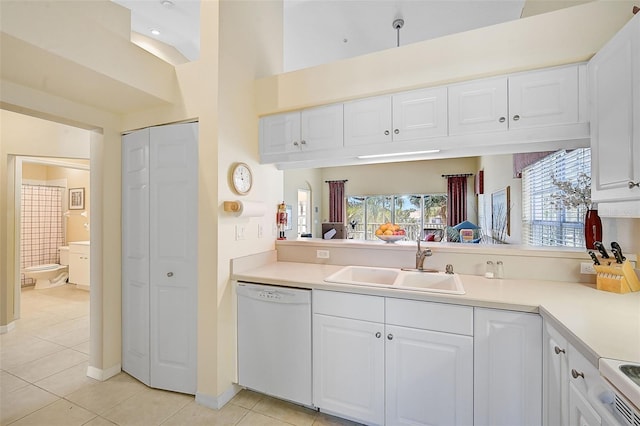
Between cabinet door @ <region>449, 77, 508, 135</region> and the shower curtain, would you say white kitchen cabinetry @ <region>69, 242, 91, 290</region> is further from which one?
cabinet door @ <region>449, 77, 508, 135</region>

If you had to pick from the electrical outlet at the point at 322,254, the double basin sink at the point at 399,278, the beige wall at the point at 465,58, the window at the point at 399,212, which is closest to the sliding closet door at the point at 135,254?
the beige wall at the point at 465,58

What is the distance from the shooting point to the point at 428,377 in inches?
61.4

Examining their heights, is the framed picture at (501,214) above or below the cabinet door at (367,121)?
below

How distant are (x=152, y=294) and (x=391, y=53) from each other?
2527mm

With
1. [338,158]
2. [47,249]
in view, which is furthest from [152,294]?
[47,249]

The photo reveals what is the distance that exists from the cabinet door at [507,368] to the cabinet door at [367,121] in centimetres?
127

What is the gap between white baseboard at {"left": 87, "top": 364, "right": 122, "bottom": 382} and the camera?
230cm

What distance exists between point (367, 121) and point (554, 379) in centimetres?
176

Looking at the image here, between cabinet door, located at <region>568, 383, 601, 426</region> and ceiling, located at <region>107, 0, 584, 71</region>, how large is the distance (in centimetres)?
285

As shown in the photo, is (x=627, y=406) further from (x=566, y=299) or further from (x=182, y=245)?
(x=182, y=245)

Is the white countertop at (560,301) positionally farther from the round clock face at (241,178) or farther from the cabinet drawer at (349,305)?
the round clock face at (241,178)

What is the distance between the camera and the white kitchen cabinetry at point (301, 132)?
2174 mm

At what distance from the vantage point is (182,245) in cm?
212

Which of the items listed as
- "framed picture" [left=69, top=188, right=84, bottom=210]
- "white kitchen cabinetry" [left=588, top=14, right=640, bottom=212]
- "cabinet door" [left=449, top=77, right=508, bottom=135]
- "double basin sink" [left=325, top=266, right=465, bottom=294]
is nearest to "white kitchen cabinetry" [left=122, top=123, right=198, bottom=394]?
"double basin sink" [left=325, top=266, right=465, bottom=294]
